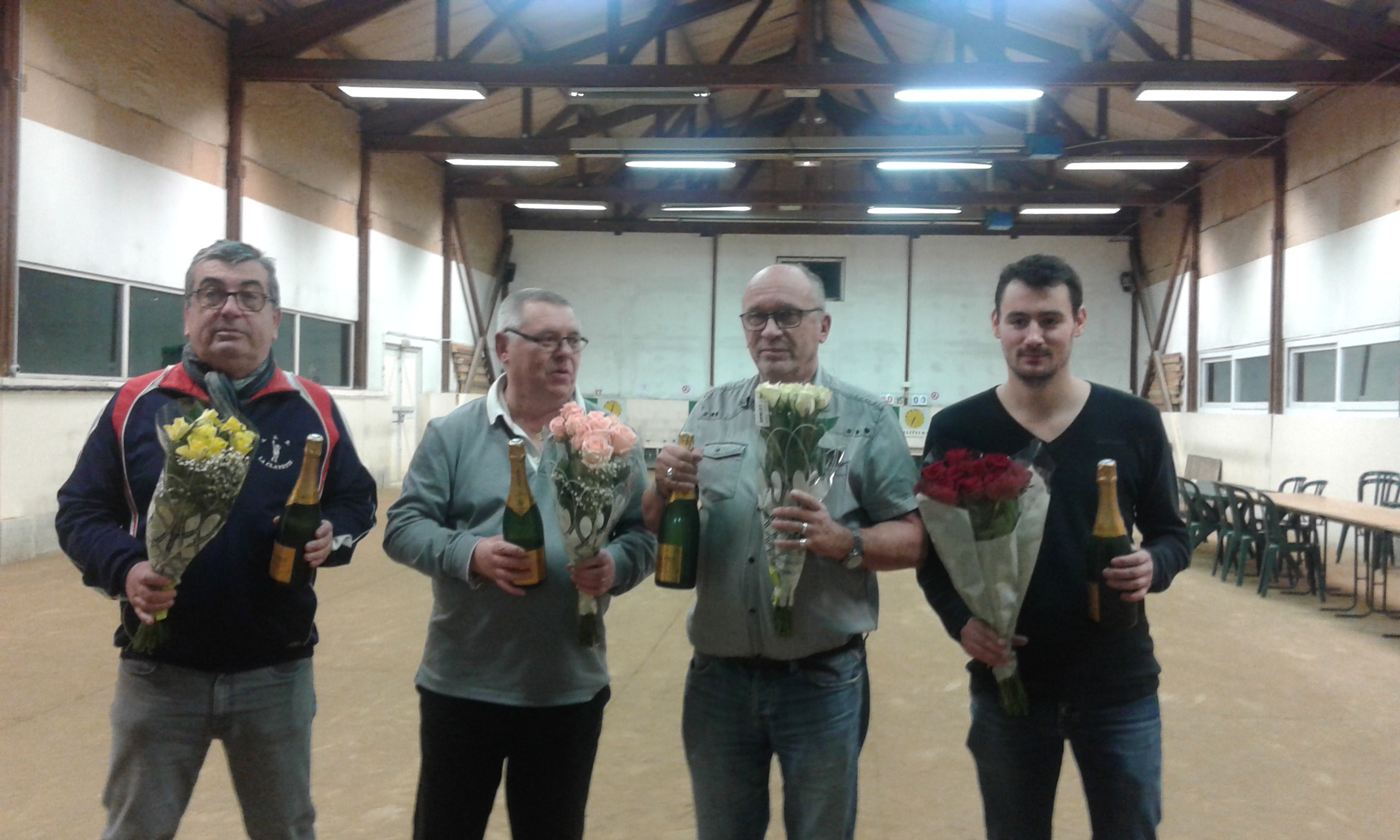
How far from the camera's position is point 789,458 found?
1.71 meters

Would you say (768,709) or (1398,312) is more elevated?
(1398,312)

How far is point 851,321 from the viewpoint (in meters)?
17.2

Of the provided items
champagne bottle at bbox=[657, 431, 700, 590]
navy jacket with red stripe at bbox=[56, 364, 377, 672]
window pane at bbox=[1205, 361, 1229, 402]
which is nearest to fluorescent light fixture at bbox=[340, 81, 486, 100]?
navy jacket with red stripe at bbox=[56, 364, 377, 672]

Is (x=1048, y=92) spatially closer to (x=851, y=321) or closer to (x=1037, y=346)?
(x=851, y=321)

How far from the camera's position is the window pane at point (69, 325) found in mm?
7184

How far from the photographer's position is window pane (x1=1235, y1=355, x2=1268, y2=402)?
Answer: 1177cm

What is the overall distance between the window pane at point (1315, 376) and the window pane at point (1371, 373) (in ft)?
→ 0.68

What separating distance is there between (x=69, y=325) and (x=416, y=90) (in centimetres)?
399

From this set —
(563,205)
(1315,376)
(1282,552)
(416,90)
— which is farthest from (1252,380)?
(416,90)

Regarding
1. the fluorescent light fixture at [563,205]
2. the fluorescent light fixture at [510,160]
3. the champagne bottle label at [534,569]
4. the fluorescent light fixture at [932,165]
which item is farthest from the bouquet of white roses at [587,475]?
the fluorescent light fixture at [563,205]

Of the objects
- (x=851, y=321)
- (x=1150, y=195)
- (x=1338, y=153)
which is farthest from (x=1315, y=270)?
(x=851, y=321)

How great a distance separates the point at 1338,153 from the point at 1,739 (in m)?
12.3

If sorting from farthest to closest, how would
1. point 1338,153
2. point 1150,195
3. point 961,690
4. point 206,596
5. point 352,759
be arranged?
point 1150,195, point 1338,153, point 961,690, point 352,759, point 206,596

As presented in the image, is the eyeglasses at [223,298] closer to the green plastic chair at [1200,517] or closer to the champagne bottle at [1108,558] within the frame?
the champagne bottle at [1108,558]
